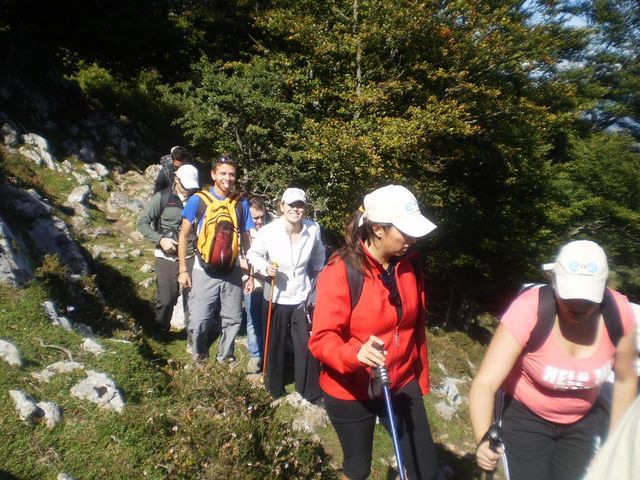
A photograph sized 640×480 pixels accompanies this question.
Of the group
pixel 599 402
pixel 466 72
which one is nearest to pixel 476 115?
pixel 466 72

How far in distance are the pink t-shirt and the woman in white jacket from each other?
7.88ft

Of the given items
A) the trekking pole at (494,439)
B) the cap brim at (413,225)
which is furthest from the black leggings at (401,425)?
the cap brim at (413,225)

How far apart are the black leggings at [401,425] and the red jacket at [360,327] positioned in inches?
2.5

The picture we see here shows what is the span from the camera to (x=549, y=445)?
2938 millimetres

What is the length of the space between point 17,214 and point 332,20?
9110 millimetres

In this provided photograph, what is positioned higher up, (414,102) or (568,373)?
(414,102)

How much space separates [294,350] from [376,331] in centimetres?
242

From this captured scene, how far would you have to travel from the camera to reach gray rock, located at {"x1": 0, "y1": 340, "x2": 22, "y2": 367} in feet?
13.3

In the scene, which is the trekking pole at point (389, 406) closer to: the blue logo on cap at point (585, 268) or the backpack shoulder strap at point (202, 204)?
the blue logo on cap at point (585, 268)

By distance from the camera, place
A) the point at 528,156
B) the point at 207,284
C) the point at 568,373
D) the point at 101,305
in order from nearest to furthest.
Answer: the point at 568,373, the point at 207,284, the point at 101,305, the point at 528,156

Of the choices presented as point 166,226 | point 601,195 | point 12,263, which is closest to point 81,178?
point 166,226

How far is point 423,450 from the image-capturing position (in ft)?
9.86

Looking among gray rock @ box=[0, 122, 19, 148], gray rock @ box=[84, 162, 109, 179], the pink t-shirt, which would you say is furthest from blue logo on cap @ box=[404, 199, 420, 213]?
gray rock @ box=[84, 162, 109, 179]

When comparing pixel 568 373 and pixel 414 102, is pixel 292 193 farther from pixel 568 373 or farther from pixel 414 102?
pixel 414 102
